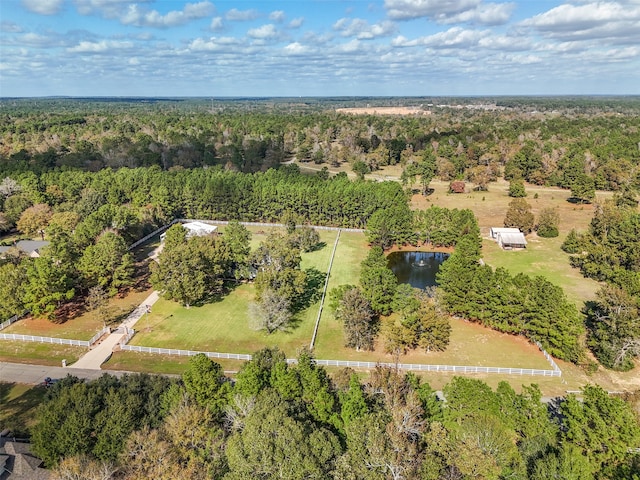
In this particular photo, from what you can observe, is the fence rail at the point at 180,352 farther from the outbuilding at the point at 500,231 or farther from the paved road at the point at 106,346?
the outbuilding at the point at 500,231

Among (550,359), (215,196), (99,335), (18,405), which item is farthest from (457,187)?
(18,405)

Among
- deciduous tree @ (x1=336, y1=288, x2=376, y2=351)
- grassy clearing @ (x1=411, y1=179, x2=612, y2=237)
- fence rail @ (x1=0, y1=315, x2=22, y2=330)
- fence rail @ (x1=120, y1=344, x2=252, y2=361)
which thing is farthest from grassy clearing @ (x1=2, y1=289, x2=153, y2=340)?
grassy clearing @ (x1=411, y1=179, x2=612, y2=237)

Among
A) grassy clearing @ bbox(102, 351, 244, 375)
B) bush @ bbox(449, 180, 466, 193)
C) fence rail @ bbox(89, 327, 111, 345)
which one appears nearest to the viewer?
grassy clearing @ bbox(102, 351, 244, 375)

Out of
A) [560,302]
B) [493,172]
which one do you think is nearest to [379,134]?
[493,172]

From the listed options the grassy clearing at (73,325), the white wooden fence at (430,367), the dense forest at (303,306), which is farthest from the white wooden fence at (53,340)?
the white wooden fence at (430,367)

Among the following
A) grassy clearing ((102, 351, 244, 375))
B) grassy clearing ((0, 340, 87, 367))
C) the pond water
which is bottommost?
the pond water

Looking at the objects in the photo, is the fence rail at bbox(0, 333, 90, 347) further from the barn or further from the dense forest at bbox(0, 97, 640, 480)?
the barn

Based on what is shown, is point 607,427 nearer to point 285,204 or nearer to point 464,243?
point 464,243
